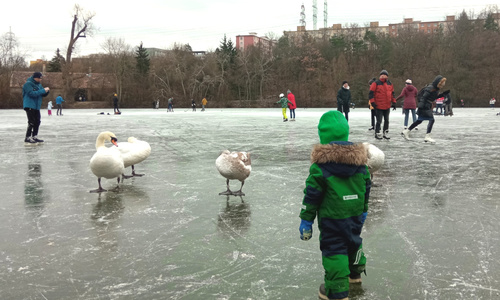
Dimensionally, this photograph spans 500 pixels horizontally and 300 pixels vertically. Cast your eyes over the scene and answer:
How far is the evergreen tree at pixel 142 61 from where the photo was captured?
69.7 metres

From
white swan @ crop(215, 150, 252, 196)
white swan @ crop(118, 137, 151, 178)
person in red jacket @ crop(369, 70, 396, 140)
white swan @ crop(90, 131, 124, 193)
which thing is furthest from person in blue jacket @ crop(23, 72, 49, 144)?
person in red jacket @ crop(369, 70, 396, 140)

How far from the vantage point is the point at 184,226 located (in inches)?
171

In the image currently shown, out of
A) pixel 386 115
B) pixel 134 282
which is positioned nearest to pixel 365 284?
pixel 134 282

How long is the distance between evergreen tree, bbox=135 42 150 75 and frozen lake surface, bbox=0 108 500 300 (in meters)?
64.7

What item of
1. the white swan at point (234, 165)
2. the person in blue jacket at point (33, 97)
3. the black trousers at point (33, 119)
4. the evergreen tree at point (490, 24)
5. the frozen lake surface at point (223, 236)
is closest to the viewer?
the frozen lake surface at point (223, 236)

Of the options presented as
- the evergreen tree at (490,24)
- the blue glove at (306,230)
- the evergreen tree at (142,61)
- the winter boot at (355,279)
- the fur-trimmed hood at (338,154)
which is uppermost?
the evergreen tree at (490,24)

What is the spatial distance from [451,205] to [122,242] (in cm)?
383

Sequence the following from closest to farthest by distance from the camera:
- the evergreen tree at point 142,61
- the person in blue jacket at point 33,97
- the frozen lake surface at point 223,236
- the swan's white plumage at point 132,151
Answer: the frozen lake surface at point 223,236
the swan's white plumage at point 132,151
the person in blue jacket at point 33,97
the evergreen tree at point 142,61

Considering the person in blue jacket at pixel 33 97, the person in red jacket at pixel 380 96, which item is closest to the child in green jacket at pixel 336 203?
the person in red jacket at pixel 380 96

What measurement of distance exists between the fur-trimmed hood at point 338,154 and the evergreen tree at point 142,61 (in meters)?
70.2

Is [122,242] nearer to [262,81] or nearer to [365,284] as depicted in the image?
[365,284]

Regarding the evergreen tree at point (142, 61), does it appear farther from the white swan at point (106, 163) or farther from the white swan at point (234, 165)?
the white swan at point (234, 165)

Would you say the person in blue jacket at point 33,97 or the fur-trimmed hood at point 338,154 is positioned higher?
the person in blue jacket at point 33,97

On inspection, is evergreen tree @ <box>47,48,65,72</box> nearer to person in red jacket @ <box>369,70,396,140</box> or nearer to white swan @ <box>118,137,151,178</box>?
person in red jacket @ <box>369,70,396,140</box>
